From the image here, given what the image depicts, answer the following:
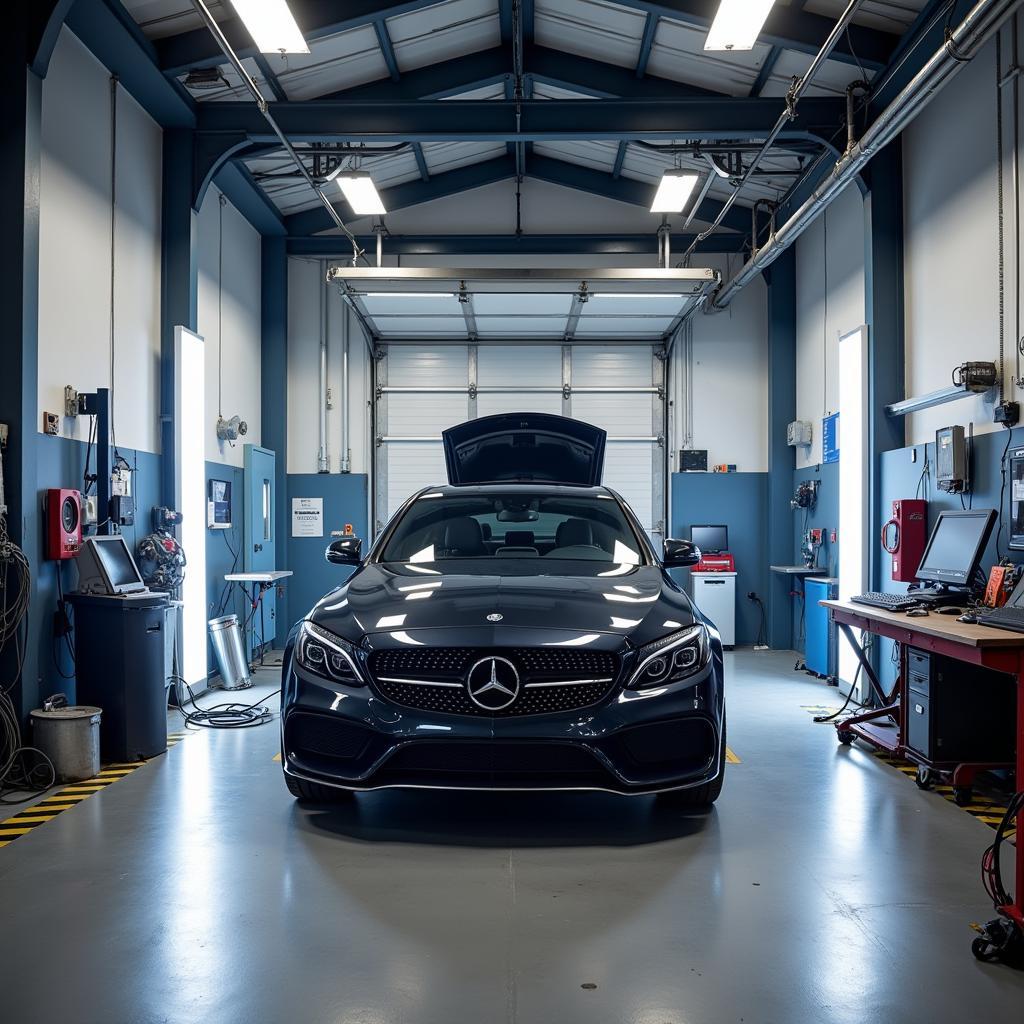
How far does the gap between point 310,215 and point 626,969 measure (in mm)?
9446

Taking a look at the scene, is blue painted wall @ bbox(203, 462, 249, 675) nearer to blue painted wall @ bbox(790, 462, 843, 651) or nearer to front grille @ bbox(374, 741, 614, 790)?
front grille @ bbox(374, 741, 614, 790)

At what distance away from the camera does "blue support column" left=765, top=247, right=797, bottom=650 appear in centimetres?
1024

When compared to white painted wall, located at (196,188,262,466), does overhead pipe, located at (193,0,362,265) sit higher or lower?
higher

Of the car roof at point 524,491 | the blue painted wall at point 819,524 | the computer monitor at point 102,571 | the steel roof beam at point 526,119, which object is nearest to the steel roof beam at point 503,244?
the blue painted wall at point 819,524

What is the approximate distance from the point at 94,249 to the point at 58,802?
3412 mm

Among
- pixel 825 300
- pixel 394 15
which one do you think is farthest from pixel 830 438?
pixel 394 15

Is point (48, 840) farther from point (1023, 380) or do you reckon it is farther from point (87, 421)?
point (1023, 380)

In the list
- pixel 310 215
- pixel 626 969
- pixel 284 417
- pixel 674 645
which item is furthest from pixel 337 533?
pixel 626 969

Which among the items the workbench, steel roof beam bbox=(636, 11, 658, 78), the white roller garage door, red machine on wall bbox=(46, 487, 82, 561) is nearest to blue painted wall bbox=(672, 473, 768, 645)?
the white roller garage door

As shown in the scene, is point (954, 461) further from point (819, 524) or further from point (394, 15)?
point (394, 15)

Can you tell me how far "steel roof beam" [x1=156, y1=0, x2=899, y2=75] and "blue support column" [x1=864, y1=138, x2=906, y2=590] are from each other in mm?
796

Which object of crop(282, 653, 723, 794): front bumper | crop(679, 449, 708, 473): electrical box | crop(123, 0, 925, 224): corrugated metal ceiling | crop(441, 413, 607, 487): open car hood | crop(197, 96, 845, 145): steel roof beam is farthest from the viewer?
crop(679, 449, 708, 473): electrical box

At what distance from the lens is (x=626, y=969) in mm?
2523

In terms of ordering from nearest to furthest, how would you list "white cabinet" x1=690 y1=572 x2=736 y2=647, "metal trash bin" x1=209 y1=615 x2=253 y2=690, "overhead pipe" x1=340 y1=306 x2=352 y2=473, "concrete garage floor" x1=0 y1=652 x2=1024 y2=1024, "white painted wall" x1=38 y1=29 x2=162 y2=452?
1. "concrete garage floor" x1=0 y1=652 x2=1024 y2=1024
2. "white painted wall" x1=38 y1=29 x2=162 y2=452
3. "metal trash bin" x1=209 y1=615 x2=253 y2=690
4. "white cabinet" x1=690 y1=572 x2=736 y2=647
5. "overhead pipe" x1=340 y1=306 x2=352 y2=473
